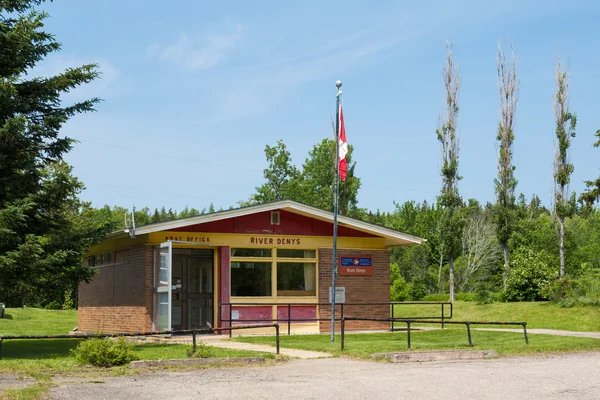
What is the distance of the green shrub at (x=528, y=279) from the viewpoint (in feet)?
113

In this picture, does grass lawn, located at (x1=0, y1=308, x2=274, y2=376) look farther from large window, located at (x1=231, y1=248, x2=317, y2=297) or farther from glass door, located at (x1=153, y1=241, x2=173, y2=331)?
large window, located at (x1=231, y1=248, x2=317, y2=297)

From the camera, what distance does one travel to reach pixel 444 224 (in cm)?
4166

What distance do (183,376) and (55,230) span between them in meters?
6.38

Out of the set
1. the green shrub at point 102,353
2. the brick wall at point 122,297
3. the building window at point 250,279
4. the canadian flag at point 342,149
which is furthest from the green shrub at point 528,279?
the green shrub at point 102,353

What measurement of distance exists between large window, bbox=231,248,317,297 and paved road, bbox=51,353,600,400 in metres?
8.90

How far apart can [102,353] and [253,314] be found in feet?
32.1

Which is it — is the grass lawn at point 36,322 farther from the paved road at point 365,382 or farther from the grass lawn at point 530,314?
the paved road at point 365,382

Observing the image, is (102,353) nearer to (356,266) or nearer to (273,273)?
(273,273)

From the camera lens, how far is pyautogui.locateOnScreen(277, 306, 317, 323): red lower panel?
75.6ft

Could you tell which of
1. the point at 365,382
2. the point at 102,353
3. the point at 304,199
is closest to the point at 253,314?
the point at 102,353

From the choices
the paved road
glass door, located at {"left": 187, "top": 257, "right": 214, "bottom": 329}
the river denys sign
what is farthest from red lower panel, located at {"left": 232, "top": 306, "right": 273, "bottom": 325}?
the paved road

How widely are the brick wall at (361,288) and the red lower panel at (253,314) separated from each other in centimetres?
159

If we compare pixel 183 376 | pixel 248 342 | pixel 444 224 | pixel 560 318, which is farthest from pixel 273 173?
pixel 183 376

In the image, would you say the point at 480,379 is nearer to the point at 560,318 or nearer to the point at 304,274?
the point at 304,274
